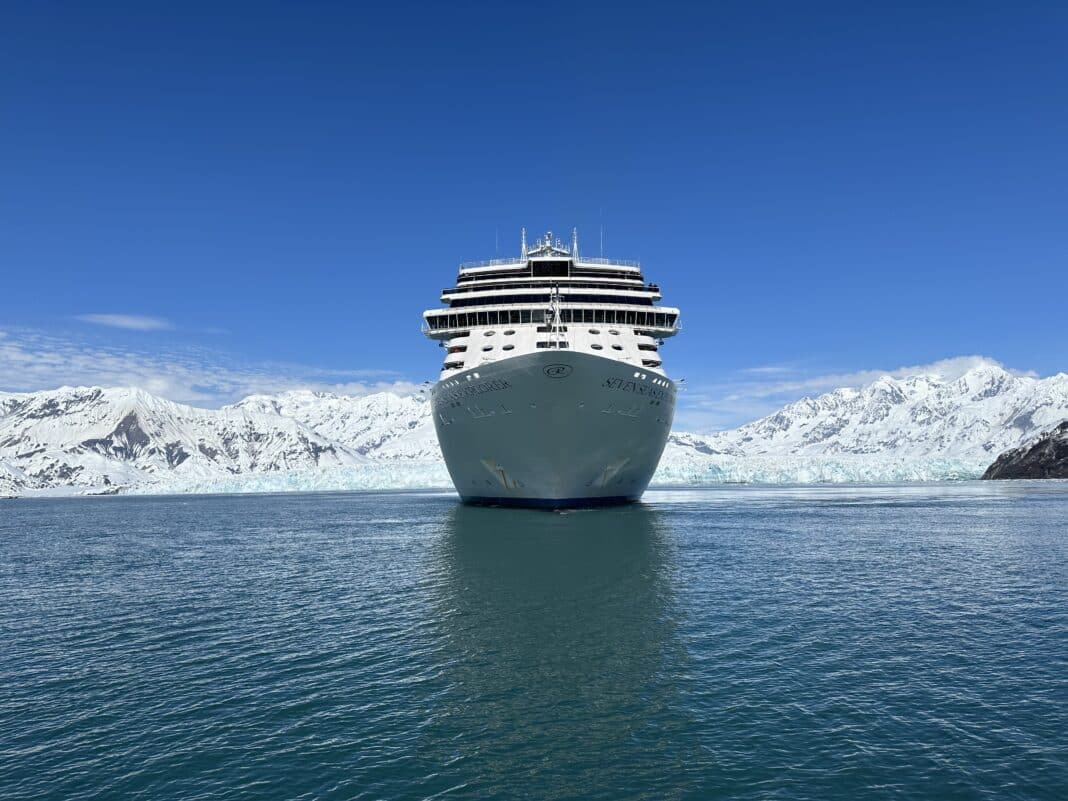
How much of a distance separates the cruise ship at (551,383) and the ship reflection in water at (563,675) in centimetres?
1411

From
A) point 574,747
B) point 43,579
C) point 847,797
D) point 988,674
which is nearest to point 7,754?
point 574,747

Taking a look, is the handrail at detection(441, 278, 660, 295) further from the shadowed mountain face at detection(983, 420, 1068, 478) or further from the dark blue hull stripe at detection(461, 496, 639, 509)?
the shadowed mountain face at detection(983, 420, 1068, 478)

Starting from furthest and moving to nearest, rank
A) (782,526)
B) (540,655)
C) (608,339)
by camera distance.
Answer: (608,339)
(782,526)
(540,655)

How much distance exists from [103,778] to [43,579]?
26695mm

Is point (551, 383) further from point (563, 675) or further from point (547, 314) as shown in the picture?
point (563, 675)

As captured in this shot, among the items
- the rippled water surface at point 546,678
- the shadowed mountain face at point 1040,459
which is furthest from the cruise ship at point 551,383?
the shadowed mountain face at point 1040,459

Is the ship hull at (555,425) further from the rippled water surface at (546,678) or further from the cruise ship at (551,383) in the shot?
the rippled water surface at (546,678)

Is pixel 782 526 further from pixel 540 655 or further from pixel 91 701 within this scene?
pixel 91 701

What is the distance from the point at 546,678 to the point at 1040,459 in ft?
606

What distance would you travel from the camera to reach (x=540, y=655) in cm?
1741

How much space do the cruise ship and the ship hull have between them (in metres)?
0.09

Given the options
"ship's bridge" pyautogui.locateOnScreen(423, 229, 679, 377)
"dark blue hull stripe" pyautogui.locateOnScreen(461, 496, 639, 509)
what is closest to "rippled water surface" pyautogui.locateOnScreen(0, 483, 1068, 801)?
"dark blue hull stripe" pyautogui.locateOnScreen(461, 496, 639, 509)

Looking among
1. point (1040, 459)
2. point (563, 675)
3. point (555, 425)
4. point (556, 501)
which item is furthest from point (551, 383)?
point (1040, 459)

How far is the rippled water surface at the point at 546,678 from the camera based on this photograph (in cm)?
1104
